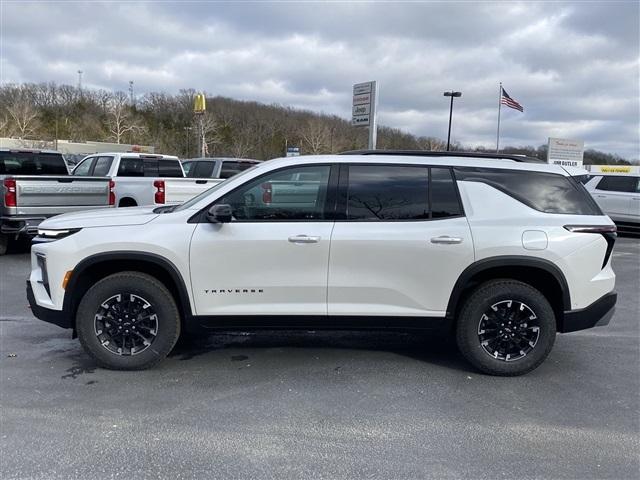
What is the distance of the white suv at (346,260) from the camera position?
13.8 ft

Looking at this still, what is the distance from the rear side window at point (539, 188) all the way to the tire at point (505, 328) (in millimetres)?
716

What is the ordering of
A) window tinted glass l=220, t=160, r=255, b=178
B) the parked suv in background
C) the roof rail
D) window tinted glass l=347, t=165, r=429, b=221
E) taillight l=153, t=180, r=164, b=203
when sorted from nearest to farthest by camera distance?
window tinted glass l=347, t=165, r=429, b=221
the roof rail
taillight l=153, t=180, r=164, b=203
window tinted glass l=220, t=160, r=255, b=178
the parked suv in background

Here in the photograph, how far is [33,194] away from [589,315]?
28.5 ft

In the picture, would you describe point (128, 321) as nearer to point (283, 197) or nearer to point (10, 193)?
point (283, 197)

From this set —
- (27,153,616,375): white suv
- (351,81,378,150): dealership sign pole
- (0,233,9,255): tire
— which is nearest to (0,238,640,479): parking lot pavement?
(27,153,616,375): white suv

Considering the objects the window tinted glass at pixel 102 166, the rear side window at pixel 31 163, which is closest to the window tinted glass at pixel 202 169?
the window tinted glass at pixel 102 166

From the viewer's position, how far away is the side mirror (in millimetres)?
4117

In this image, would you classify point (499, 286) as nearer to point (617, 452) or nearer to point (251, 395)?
point (617, 452)

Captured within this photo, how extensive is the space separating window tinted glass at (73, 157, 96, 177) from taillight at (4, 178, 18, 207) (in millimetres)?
4225

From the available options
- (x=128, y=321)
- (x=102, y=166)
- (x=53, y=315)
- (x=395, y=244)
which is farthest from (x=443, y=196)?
(x=102, y=166)

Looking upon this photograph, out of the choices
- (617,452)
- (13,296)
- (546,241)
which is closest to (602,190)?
(546,241)

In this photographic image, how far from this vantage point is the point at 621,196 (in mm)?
15531

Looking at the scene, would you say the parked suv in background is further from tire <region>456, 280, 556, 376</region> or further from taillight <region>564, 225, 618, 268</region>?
tire <region>456, 280, 556, 376</region>

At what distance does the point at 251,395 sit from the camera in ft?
13.1
